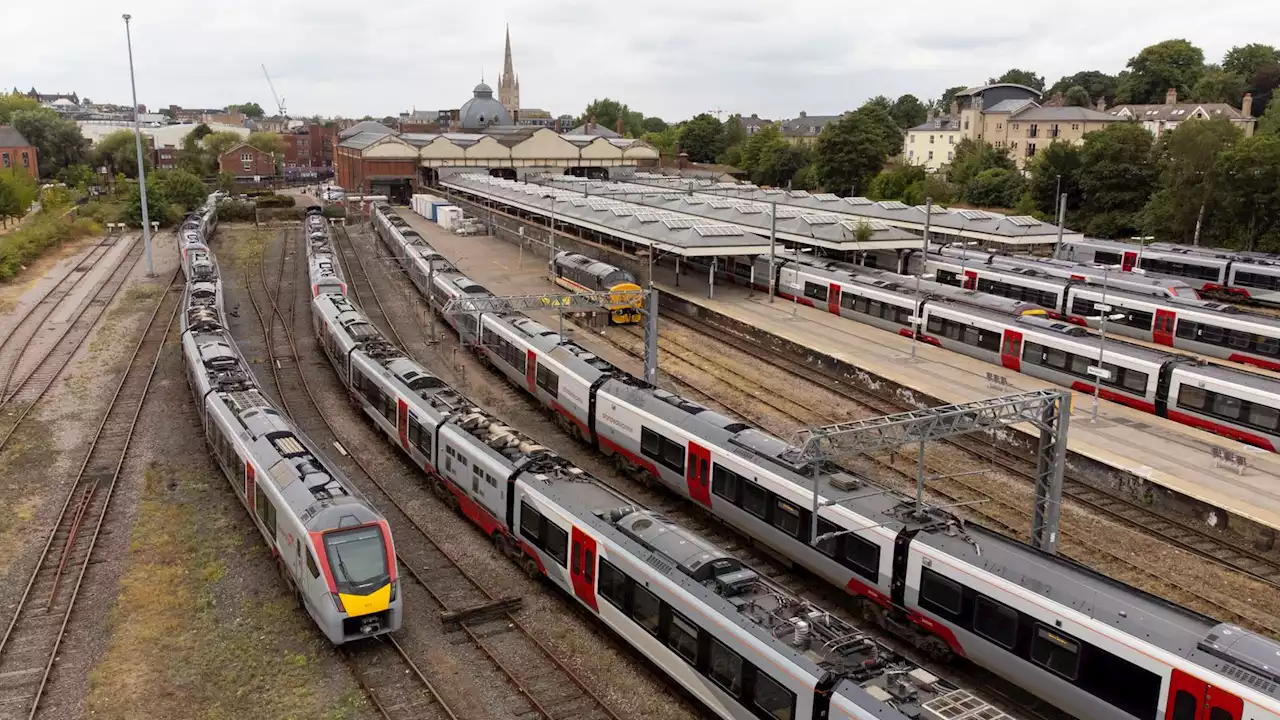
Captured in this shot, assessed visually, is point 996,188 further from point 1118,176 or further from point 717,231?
point 717,231

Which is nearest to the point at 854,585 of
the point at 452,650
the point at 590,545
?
the point at 590,545

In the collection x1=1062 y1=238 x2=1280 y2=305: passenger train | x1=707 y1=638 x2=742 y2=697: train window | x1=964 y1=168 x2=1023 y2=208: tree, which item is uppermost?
x1=964 y1=168 x2=1023 y2=208: tree

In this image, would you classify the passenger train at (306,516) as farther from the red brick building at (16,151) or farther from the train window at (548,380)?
the red brick building at (16,151)

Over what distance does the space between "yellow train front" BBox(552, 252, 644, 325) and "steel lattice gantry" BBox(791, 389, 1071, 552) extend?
81.0ft

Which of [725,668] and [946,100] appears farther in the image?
[946,100]

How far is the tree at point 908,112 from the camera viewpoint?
151 meters

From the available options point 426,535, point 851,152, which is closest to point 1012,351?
point 426,535

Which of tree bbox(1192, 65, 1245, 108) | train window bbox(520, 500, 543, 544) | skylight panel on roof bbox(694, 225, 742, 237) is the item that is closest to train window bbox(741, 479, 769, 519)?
train window bbox(520, 500, 543, 544)

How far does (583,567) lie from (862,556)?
18.0 feet

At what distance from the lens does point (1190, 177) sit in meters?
64.9

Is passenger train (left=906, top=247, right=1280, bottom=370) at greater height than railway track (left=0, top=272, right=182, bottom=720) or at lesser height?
greater

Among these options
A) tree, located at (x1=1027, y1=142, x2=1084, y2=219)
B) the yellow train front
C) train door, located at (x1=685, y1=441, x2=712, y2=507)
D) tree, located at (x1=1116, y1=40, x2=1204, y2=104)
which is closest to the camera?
train door, located at (x1=685, y1=441, x2=712, y2=507)

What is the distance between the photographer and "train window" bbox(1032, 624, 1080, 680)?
47.4ft

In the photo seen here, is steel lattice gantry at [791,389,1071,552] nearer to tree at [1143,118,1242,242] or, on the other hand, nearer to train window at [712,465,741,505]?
train window at [712,465,741,505]
